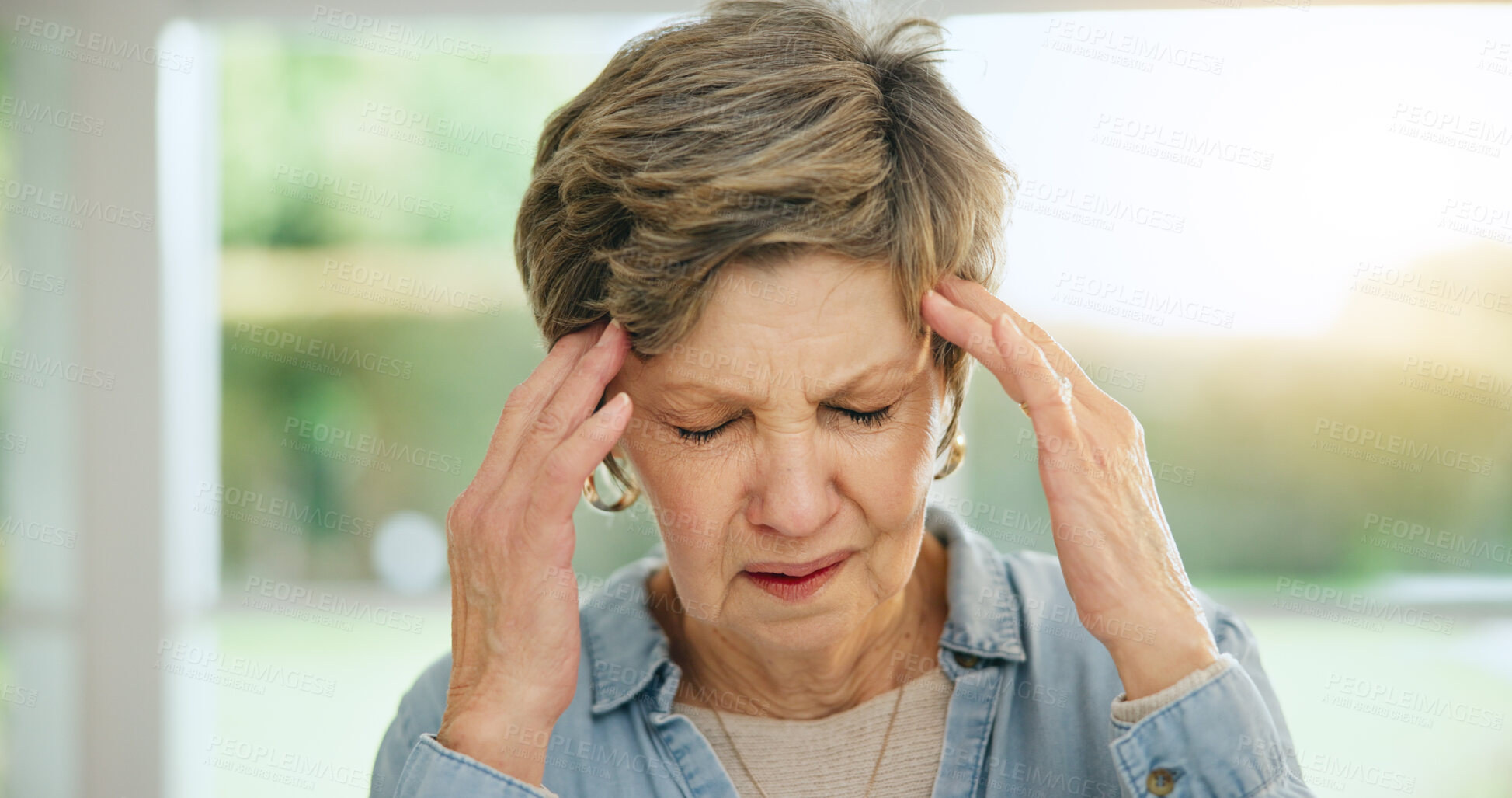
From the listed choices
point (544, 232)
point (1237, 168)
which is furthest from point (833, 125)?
point (1237, 168)

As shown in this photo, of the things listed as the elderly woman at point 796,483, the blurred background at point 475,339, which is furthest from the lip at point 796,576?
the blurred background at point 475,339

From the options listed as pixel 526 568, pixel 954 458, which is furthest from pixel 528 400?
pixel 954 458

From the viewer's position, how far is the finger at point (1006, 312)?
Answer: 1.28 m

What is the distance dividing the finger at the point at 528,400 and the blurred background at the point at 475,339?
1510 mm

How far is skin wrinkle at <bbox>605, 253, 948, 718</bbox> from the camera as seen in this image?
1.18 meters

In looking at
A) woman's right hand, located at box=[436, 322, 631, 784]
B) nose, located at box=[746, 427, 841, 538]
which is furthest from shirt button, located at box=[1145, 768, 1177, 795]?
woman's right hand, located at box=[436, 322, 631, 784]

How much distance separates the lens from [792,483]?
120cm

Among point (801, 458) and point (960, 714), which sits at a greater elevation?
point (801, 458)

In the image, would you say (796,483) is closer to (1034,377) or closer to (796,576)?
(796,576)

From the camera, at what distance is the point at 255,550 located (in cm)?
337

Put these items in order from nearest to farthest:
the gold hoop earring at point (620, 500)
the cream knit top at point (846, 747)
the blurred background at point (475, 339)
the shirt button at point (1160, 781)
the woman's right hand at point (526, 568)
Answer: the shirt button at point (1160, 781) → the woman's right hand at point (526, 568) → the cream knit top at point (846, 747) → the gold hoop earring at point (620, 500) → the blurred background at point (475, 339)

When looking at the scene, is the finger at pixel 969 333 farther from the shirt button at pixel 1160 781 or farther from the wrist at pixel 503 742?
the wrist at pixel 503 742

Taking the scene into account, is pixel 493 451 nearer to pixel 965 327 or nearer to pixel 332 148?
pixel 965 327

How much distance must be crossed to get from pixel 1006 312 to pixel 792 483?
1.16 ft
